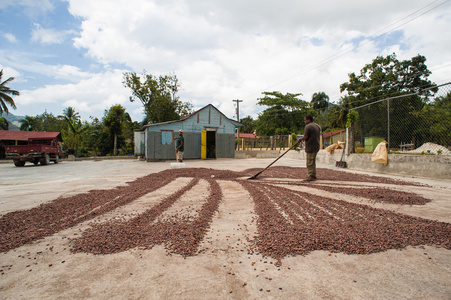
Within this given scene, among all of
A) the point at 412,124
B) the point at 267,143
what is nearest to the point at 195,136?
the point at 267,143

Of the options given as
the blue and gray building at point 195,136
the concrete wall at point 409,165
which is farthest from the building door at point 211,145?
the concrete wall at point 409,165

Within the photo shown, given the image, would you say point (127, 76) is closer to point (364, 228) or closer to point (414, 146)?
point (414, 146)

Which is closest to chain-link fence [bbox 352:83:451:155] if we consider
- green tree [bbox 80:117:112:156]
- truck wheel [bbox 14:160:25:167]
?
truck wheel [bbox 14:160:25:167]

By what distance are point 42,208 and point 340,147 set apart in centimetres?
1157

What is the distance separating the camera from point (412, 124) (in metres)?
7.04

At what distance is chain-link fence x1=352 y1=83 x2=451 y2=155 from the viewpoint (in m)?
6.29

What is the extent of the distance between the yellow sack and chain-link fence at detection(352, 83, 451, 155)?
167 mm

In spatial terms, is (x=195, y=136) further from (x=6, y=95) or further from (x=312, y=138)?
(x=6, y=95)

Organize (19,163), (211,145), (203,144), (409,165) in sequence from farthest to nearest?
1. (211,145)
2. (203,144)
3. (19,163)
4. (409,165)

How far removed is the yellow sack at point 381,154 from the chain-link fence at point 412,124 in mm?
167

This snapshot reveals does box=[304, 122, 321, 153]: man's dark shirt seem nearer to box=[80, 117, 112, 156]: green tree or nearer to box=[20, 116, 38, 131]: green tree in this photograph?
box=[80, 117, 112, 156]: green tree

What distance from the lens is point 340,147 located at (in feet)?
38.1

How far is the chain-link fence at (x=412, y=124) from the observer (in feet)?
20.6

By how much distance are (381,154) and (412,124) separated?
1.18m
